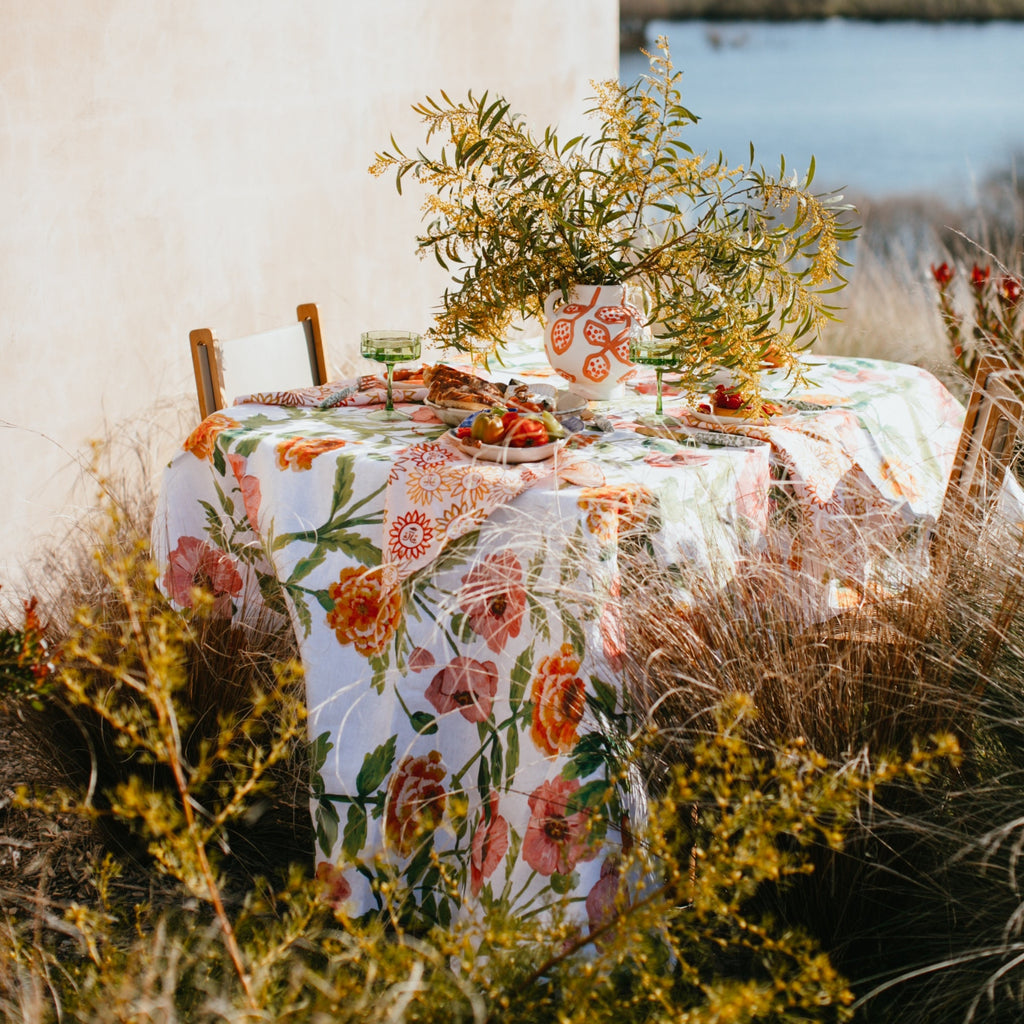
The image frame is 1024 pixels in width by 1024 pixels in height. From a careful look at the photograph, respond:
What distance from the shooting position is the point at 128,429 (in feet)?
9.70

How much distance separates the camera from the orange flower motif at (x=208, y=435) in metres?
2.08

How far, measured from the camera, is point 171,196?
3004 millimetres

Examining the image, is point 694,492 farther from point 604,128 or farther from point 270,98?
point 270,98

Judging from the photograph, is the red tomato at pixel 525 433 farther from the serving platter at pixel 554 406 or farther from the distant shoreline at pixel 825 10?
the distant shoreline at pixel 825 10

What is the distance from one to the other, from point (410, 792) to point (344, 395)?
34.2 inches

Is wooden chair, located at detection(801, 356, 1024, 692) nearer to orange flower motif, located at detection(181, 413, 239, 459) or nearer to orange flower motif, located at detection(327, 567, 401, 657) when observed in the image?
orange flower motif, located at detection(327, 567, 401, 657)

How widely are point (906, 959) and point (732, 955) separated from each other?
0.87 feet


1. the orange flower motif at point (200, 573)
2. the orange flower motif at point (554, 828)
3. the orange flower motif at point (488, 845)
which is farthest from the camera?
the orange flower motif at point (200, 573)

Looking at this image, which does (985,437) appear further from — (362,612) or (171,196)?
(171,196)

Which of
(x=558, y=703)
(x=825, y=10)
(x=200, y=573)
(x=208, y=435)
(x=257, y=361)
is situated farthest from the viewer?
(x=825, y=10)

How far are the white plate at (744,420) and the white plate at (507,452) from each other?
37 centimetres

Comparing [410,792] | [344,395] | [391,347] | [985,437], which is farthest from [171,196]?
[985,437]

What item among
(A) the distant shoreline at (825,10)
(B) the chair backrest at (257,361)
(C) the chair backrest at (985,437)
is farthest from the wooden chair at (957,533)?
(A) the distant shoreline at (825,10)

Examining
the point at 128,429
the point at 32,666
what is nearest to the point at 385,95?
the point at 128,429
